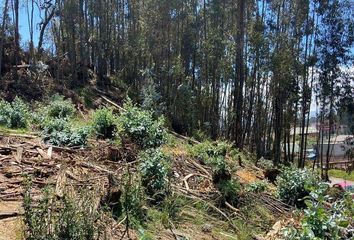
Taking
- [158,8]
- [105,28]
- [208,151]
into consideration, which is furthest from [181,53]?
[208,151]

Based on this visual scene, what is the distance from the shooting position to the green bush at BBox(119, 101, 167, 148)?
22.4 ft

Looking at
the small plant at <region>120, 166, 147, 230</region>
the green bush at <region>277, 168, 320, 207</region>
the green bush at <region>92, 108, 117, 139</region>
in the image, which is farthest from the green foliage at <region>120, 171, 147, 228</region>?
the green bush at <region>92, 108, 117, 139</region>

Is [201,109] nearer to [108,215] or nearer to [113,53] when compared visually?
[113,53]

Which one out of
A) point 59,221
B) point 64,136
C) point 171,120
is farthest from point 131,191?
point 171,120

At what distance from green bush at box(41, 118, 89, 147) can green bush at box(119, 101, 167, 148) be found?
2.24ft

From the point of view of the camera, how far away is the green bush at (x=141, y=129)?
6824 mm

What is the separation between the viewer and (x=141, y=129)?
22.5 ft

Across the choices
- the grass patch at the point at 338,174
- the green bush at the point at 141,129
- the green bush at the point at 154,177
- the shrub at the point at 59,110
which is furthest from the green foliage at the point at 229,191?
the grass patch at the point at 338,174

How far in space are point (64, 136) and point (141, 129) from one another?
124cm

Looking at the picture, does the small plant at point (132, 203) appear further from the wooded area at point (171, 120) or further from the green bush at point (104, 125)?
the green bush at point (104, 125)

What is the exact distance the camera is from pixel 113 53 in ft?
77.4

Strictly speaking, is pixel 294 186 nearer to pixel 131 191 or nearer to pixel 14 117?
pixel 131 191

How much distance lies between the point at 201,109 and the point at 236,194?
1532cm

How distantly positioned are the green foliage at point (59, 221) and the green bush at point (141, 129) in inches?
128
